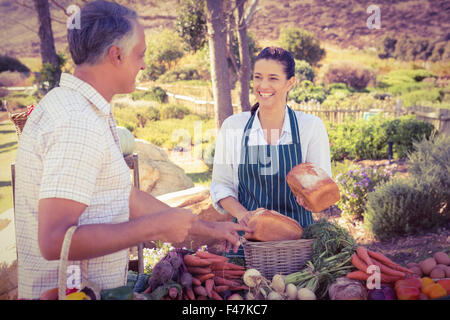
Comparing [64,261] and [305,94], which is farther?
[305,94]

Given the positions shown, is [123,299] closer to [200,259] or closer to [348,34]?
[200,259]

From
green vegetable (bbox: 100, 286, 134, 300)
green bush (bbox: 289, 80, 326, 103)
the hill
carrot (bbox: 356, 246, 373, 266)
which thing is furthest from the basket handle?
the hill

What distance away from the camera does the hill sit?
4147 cm

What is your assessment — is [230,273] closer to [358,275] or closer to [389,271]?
[358,275]

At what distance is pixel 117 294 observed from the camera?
1385 millimetres

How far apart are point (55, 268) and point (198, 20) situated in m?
9.67

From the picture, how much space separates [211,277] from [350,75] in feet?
→ 88.2

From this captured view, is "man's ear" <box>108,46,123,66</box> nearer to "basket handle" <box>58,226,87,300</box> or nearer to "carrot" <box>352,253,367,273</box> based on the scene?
"basket handle" <box>58,226,87,300</box>

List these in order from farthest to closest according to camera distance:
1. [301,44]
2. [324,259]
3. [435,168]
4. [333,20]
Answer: [333,20] → [301,44] → [435,168] → [324,259]

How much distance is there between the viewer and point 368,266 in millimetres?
1806

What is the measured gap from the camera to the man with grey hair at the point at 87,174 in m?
1.19

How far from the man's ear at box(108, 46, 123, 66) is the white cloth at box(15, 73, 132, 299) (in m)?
0.12

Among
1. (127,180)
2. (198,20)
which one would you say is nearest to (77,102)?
(127,180)

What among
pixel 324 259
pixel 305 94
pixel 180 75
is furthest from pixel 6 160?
pixel 180 75
